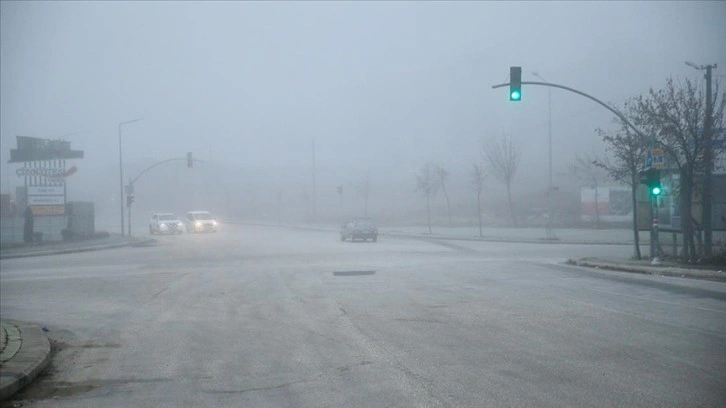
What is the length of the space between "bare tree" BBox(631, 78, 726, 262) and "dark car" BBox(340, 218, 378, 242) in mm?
25038

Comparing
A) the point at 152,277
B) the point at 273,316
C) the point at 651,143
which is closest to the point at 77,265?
the point at 152,277

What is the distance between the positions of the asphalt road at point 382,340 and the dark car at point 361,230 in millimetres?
25988

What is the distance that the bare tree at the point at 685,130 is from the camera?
1020 inches

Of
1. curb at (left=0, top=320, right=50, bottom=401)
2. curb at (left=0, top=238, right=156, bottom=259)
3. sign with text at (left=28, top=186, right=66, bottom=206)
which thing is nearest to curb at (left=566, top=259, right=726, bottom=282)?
curb at (left=0, top=320, right=50, bottom=401)

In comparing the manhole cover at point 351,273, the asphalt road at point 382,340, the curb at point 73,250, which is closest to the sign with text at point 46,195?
the curb at point 73,250

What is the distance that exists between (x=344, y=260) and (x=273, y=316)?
56.6 ft

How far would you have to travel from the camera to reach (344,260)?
3278 cm

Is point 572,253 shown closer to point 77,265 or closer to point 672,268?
point 672,268

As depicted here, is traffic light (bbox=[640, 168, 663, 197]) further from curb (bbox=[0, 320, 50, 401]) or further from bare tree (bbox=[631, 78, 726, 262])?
curb (bbox=[0, 320, 50, 401])

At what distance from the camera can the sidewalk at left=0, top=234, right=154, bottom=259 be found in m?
45.2

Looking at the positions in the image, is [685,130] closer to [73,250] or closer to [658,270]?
[658,270]

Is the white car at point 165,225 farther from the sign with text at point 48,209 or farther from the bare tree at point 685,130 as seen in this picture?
the bare tree at point 685,130

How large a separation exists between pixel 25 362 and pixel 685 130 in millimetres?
23711

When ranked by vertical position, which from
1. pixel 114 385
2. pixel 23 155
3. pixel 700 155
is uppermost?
pixel 23 155
